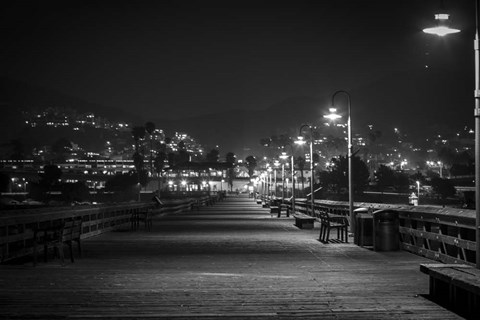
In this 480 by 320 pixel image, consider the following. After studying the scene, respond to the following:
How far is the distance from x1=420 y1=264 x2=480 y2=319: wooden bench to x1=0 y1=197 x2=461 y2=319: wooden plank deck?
218 millimetres

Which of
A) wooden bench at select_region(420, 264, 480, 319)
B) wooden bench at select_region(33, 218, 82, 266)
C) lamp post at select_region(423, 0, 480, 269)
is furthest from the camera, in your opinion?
wooden bench at select_region(33, 218, 82, 266)

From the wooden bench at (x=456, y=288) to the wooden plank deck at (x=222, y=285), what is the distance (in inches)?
8.6

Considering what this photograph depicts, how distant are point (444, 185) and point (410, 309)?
172133 millimetres

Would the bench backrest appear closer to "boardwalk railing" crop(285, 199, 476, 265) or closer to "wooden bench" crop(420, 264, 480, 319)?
"boardwalk railing" crop(285, 199, 476, 265)

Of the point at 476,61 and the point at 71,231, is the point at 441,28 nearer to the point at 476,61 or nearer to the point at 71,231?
the point at 476,61

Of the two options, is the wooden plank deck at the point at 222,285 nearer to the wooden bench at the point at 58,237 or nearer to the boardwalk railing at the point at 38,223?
the wooden bench at the point at 58,237

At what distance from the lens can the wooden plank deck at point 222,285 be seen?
9.75 m

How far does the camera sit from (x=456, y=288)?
9.89m

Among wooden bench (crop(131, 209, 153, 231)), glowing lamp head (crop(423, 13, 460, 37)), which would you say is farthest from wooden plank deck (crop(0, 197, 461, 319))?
wooden bench (crop(131, 209, 153, 231))

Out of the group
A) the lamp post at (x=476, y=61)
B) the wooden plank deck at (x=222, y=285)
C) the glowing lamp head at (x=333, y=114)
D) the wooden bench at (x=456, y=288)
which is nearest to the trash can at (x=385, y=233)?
the wooden plank deck at (x=222, y=285)

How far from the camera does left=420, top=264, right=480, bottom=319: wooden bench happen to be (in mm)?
9016

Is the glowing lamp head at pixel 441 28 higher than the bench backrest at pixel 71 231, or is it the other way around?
the glowing lamp head at pixel 441 28

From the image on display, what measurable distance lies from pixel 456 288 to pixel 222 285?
424cm

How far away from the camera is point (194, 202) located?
254ft
